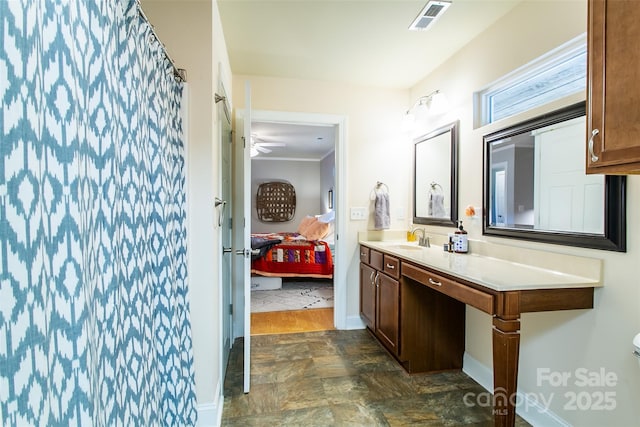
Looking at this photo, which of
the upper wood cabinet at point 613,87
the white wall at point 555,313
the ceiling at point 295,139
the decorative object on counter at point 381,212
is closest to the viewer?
the upper wood cabinet at point 613,87

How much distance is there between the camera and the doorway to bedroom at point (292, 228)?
373 cm

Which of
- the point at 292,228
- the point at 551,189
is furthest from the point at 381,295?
the point at 292,228

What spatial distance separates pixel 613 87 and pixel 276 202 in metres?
6.87

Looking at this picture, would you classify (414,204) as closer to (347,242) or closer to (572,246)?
(347,242)

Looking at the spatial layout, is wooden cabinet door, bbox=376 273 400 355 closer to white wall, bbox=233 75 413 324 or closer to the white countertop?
the white countertop

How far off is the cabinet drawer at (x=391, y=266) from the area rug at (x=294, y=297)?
5.19ft

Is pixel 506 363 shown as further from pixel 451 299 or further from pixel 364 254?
pixel 364 254

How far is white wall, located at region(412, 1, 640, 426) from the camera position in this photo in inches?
55.1

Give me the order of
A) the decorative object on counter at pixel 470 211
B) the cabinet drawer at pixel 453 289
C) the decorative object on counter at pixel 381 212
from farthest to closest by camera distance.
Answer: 1. the decorative object on counter at pixel 381 212
2. the decorative object on counter at pixel 470 211
3. the cabinet drawer at pixel 453 289

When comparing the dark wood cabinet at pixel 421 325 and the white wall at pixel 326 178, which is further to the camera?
the white wall at pixel 326 178

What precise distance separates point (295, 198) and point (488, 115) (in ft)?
18.9

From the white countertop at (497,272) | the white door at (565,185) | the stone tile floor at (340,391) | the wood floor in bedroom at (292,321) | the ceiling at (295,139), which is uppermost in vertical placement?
the ceiling at (295,139)

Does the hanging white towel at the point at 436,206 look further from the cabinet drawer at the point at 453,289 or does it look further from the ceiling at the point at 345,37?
the ceiling at the point at 345,37

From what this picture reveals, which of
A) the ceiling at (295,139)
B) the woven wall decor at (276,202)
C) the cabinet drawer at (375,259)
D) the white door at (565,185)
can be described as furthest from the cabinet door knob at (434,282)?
the woven wall decor at (276,202)
